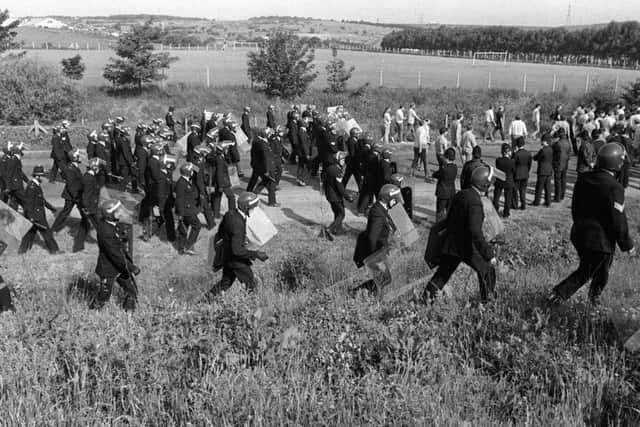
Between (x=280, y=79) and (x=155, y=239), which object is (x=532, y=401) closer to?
(x=155, y=239)

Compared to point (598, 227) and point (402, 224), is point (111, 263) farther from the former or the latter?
point (598, 227)

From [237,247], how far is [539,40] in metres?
80.9

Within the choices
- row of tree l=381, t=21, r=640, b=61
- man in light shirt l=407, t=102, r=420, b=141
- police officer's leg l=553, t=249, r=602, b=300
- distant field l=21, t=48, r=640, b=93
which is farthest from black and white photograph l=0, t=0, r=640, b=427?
row of tree l=381, t=21, r=640, b=61

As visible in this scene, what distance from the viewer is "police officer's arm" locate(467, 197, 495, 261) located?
667cm

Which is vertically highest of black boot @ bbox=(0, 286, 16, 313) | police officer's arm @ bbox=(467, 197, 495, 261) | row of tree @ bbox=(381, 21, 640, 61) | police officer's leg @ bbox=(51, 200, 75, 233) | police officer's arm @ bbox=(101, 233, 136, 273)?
row of tree @ bbox=(381, 21, 640, 61)

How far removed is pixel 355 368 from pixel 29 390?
2149 millimetres

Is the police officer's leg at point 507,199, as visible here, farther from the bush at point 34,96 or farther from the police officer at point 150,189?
the bush at point 34,96

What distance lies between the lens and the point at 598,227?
6.45 metres

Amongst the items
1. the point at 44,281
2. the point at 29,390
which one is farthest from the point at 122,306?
the point at 29,390

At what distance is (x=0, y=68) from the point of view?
27188 millimetres

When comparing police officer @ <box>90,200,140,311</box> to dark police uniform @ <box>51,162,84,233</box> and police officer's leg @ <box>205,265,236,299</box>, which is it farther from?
dark police uniform @ <box>51,162,84,233</box>

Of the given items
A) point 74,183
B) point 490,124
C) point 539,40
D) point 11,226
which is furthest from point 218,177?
point 539,40

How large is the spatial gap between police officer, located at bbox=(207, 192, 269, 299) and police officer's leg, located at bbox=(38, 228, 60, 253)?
452 centimetres

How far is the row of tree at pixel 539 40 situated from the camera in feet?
222
